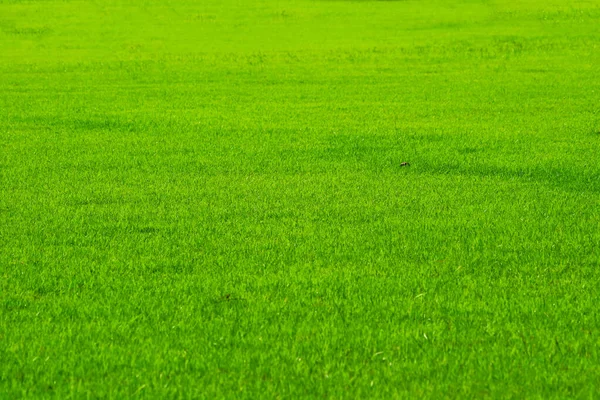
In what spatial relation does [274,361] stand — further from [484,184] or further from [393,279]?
[484,184]

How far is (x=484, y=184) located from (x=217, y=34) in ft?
79.7

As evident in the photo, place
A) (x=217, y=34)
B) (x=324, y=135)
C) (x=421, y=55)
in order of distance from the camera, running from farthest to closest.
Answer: (x=217, y=34), (x=421, y=55), (x=324, y=135)

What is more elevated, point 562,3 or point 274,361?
→ point 274,361

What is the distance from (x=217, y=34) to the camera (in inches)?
1305

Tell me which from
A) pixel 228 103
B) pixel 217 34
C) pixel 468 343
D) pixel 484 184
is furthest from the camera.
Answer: pixel 217 34

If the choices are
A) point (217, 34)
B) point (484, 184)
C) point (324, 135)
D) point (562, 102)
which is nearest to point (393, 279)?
point (484, 184)

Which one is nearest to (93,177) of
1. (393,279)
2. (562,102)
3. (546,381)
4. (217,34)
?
(393,279)

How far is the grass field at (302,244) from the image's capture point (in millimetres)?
4836

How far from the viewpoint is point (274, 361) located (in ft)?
16.1

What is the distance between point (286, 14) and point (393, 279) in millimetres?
31286

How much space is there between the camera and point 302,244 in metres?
7.39

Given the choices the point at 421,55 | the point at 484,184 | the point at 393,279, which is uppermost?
the point at 393,279

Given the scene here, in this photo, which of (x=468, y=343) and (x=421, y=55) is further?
(x=421, y=55)

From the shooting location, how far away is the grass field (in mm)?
4836
